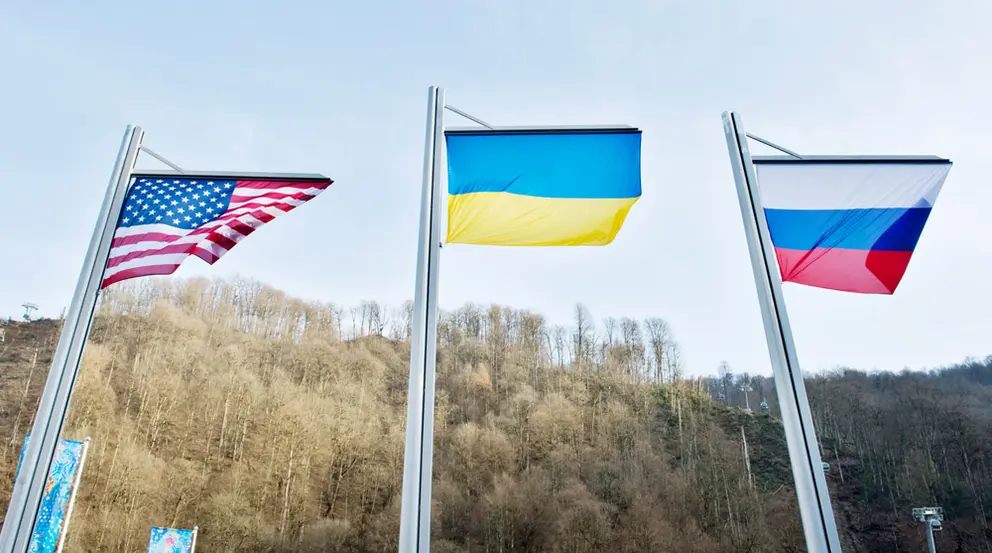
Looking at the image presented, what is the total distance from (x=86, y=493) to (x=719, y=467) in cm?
4792

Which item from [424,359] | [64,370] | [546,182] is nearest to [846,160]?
[546,182]

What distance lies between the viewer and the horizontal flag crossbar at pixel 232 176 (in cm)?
529

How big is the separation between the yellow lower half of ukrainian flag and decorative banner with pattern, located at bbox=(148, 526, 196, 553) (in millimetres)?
15996

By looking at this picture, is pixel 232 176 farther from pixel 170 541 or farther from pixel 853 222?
pixel 170 541

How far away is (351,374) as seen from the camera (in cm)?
6544

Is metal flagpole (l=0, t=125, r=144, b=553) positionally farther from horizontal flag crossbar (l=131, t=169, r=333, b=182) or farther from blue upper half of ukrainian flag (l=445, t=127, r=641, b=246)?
blue upper half of ukrainian flag (l=445, t=127, r=641, b=246)

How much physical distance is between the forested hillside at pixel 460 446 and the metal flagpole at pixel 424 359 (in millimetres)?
38374

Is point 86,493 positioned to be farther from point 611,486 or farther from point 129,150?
point 129,150

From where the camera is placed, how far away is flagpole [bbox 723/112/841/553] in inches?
150

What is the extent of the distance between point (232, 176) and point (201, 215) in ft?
1.41

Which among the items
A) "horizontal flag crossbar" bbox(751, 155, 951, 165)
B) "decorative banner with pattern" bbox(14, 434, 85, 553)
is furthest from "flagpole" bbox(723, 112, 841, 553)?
"decorative banner with pattern" bbox(14, 434, 85, 553)

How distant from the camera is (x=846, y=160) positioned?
5.38 m

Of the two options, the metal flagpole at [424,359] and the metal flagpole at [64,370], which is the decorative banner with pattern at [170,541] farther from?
the metal flagpole at [424,359]

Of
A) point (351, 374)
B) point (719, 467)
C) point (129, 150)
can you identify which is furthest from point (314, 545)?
point (129, 150)
